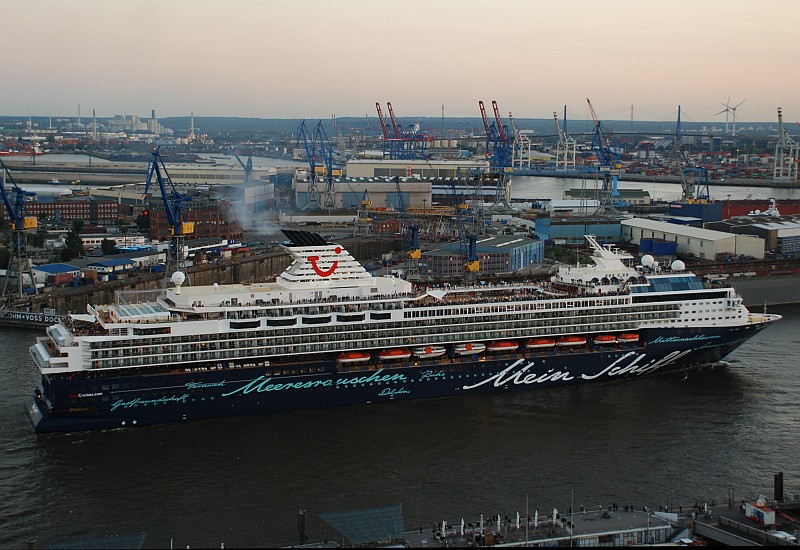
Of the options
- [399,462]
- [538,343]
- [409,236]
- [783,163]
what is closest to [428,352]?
[538,343]

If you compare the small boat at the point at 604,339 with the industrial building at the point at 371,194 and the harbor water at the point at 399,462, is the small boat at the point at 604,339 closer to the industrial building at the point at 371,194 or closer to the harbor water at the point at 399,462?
the harbor water at the point at 399,462

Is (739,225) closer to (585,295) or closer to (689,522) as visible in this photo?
(585,295)

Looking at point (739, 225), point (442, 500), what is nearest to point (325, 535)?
point (442, 500)

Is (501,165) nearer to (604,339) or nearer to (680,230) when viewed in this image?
(680,230)

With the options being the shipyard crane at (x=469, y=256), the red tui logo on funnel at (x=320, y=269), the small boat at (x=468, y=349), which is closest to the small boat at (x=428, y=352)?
the small boat at (x=468, y=349)

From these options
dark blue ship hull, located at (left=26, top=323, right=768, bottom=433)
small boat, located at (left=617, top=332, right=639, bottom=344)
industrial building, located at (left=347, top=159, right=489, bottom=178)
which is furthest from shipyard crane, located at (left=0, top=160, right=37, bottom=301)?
industrial building, located at (left=347, top=159, right=489, bottom=178)

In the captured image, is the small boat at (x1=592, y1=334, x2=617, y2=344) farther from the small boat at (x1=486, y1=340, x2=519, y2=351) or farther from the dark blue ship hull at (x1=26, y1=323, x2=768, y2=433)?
the small boat at (x1=486, y1=340, x2=519, y2=351)
